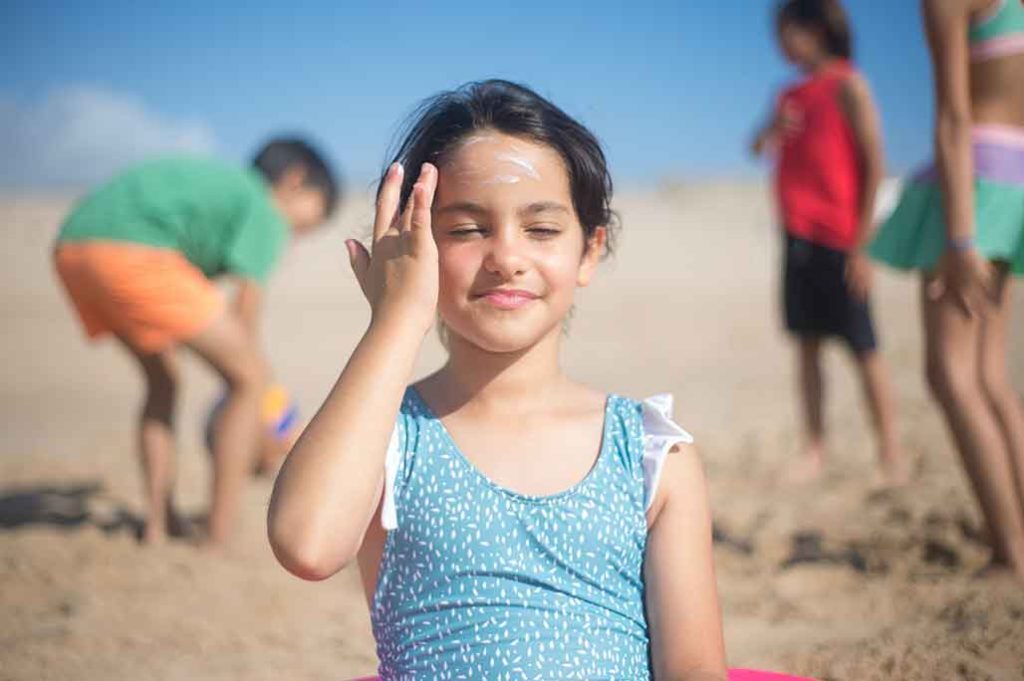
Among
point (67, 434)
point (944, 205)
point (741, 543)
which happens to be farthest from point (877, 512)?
point (67, 434)

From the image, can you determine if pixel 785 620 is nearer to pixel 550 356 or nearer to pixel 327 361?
pixel 550 356

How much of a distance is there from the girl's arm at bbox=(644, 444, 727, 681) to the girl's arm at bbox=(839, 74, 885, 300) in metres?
3.24

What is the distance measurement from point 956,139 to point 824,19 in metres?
2.09

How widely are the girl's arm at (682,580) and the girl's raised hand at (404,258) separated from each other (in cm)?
58

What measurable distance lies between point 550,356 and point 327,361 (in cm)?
769

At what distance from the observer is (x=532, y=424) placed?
1883 millimetres

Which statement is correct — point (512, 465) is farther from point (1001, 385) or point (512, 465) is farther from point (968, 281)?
point (1001, 385)

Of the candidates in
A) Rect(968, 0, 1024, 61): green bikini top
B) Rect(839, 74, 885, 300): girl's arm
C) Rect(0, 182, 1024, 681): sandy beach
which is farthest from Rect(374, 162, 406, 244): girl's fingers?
Rect(839, 74, 885, 300): girl's arm

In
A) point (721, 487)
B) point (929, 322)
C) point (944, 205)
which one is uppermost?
point (944, 205)

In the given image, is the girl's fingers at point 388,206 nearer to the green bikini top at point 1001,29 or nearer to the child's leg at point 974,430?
the child's leg at point 974,430

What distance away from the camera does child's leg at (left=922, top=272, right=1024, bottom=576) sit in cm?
309

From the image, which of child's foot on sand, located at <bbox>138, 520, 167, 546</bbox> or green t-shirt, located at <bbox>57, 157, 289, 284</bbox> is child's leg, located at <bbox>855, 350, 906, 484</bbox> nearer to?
green t-shirt, located at <bbox>57, 157, 289, 284</bbox>

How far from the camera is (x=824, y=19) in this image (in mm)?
4863

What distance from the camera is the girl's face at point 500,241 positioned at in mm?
1772
